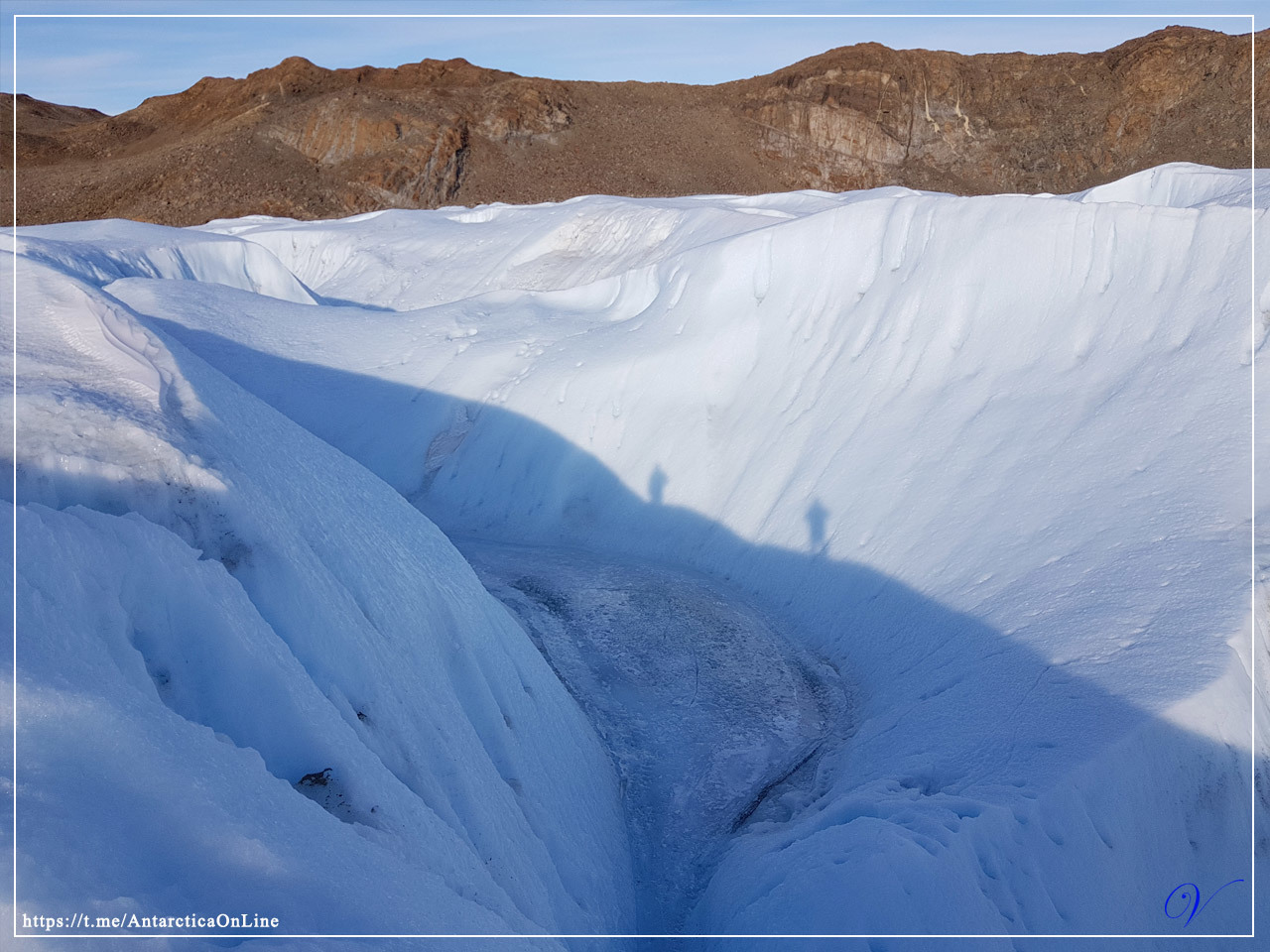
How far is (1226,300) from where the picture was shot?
7988 mm

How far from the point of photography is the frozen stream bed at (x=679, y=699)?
6652 mm

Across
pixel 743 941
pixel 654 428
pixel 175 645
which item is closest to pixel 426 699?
pixel 175 645

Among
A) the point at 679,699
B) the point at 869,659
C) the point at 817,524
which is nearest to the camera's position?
the point at 679,699

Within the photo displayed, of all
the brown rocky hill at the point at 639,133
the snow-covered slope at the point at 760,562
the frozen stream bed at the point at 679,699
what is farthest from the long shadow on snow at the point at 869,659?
the brown rocky hill at the point at 639,133

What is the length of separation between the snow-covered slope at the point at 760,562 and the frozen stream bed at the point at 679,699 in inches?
3.2

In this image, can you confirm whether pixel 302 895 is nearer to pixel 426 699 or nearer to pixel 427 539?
pixel 426 699

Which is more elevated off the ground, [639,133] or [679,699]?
[639,133]

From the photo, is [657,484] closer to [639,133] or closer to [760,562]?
[760,562]

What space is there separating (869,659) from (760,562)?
7.75 ft

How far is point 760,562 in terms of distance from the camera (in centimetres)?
1052
